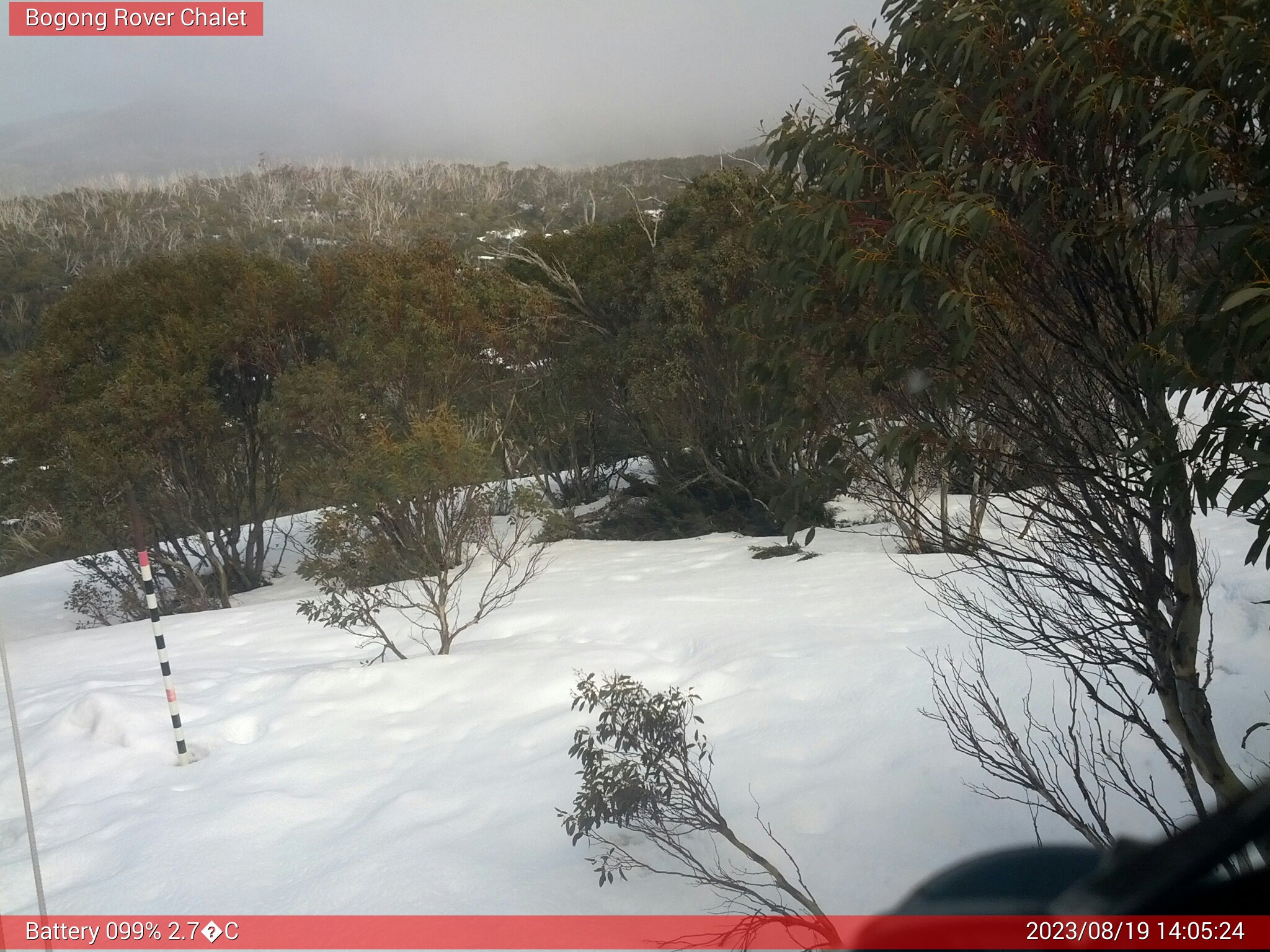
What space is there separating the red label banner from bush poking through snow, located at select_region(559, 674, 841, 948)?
2.97 meters

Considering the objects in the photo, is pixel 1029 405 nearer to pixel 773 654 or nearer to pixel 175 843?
pixel 773 654

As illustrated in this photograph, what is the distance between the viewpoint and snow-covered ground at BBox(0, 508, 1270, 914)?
3.15m

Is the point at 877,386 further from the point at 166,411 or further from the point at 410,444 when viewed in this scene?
the point at 166,411

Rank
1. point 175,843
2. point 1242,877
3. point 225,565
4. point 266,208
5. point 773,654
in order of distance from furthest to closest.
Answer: point 266,208, point 225,565, point 773,654, point 175,843, point 1242,877

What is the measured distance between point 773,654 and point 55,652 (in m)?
6.64

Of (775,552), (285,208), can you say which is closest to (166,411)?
(775,552)

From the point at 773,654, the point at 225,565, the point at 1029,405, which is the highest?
the point at 1029,405

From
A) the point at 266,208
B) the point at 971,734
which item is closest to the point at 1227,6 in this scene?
the point at 971,734

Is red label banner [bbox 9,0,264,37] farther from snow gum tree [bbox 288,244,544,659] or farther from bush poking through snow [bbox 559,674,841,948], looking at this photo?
snow gum tree [bbox 288,244,544,659]

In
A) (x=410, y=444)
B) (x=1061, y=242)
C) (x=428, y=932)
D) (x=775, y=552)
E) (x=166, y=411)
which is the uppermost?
(x=1061, y=242)

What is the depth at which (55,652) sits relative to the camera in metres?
8.29

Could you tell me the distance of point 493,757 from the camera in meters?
4.20

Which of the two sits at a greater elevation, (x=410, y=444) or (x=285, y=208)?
(x=285, y=208)

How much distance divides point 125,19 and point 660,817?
11.2 ft
